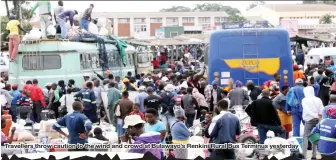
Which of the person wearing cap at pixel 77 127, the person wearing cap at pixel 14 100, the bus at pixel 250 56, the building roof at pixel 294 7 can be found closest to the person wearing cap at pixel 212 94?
the bus at pixel 250 56

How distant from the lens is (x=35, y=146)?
371 inches

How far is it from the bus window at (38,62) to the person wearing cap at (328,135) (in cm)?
1203

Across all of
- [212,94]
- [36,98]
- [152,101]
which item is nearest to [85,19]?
[36,98]

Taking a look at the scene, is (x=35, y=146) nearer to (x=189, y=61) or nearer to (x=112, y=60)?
(x=112, y=60)

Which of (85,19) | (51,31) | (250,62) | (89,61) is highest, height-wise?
(85,19)

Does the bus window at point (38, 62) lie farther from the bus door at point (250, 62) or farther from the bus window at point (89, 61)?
the bus door at point (250, 62)

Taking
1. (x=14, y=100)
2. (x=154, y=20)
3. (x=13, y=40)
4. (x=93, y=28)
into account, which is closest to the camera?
(x=14, y=100)

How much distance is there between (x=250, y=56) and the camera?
17.6 metres

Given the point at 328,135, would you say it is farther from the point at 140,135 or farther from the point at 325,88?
the point at 325,88

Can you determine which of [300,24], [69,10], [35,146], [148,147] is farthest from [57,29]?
[300,24]

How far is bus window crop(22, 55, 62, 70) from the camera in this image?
796 inches

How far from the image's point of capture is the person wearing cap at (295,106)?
510 inches

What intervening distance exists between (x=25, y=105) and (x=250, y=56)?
19.6ft

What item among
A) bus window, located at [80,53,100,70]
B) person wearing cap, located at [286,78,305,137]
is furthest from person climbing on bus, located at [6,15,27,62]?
person wearing cap, located at [286,78,305,137]
